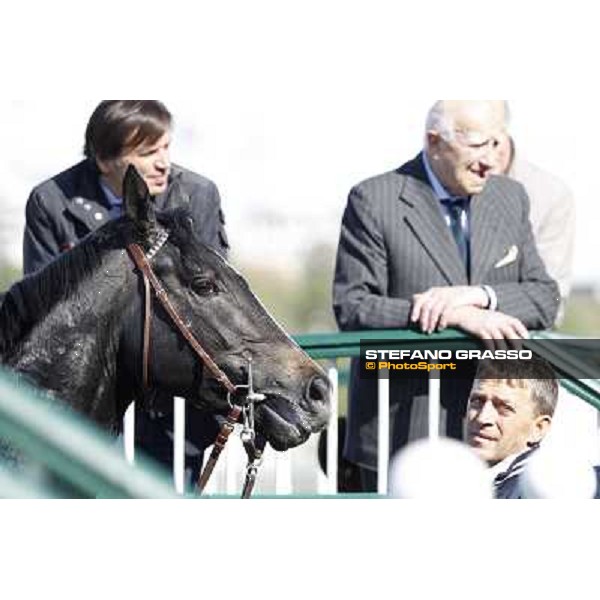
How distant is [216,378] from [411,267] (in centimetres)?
71

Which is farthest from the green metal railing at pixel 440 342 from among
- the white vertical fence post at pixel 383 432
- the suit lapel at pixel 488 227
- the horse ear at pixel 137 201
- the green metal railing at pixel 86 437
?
the horse ear at pixel 137 201

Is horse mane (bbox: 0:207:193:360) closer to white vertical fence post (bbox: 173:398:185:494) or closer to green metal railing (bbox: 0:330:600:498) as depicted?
green metal railing (bbox: 0:330:600:498)

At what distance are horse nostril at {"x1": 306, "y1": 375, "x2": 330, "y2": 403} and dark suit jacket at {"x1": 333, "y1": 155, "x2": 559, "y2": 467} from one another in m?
0.30

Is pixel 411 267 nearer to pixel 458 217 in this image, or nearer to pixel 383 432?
pixel 458 217

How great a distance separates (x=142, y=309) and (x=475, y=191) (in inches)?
43.1

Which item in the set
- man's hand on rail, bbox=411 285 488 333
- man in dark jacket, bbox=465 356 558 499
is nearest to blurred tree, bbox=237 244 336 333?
man's hand on rail, bbox=411 285 488 333

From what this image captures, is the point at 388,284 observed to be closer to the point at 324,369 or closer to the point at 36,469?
the point at 324,369

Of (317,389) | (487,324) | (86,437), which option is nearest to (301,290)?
(317,389)

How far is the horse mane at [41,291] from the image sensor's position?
492cm

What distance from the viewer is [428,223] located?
5367mm

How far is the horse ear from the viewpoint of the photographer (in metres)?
4.92

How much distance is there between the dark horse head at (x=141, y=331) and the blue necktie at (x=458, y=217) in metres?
0.64

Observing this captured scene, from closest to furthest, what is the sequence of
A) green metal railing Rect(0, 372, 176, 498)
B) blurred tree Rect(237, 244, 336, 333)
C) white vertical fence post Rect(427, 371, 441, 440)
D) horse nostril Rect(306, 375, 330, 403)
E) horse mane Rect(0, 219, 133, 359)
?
green metal railing Rect(0, 372, 176, 498), horse mane Rect(0, 219, 133, 359), horse nostril Rect(306, 375, 330, 403), blurred tree Rect(237, 244, 336, 333), white vertical fence post Rect(427, 371, 441, 440)

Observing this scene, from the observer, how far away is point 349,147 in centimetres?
526
